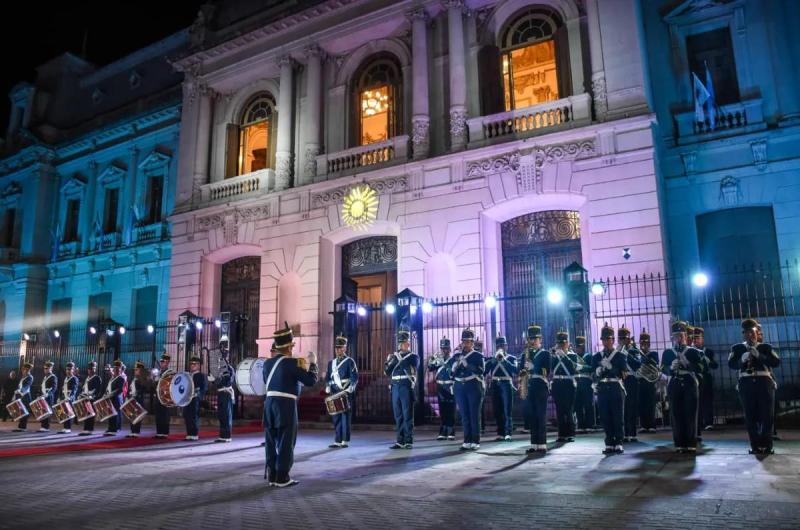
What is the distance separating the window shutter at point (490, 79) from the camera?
62.3ft

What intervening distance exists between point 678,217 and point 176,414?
57.1ft

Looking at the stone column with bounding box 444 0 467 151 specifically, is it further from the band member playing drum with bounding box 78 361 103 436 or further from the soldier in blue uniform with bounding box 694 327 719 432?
the band member playing drum with bounding box 78 361 103 436

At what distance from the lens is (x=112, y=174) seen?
28938 millimetres

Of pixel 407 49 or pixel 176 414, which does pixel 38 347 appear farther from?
pixel 407 49

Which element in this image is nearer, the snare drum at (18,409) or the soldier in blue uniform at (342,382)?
the soldier in blue uniform at (342,382)

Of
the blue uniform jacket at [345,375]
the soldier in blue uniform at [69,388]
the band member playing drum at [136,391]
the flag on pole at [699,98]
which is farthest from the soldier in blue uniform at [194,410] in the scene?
the flag on pole at [699,98]

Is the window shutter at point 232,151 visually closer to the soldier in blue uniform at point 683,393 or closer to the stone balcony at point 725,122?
the stone balcony at point 725,122

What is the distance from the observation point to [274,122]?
2341cm

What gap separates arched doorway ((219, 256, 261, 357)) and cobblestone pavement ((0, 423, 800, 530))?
36.7 ft

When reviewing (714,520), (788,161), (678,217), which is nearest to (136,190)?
(678,217)

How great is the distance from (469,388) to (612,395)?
8.43ft

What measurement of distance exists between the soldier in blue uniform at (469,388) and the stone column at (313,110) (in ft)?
37.7

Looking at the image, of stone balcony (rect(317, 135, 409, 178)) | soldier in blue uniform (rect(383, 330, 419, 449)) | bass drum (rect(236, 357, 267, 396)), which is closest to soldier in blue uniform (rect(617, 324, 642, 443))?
soldier in blue uniform (rect(383, 330, 419, 449))

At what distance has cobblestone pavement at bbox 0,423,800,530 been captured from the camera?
5613mm
